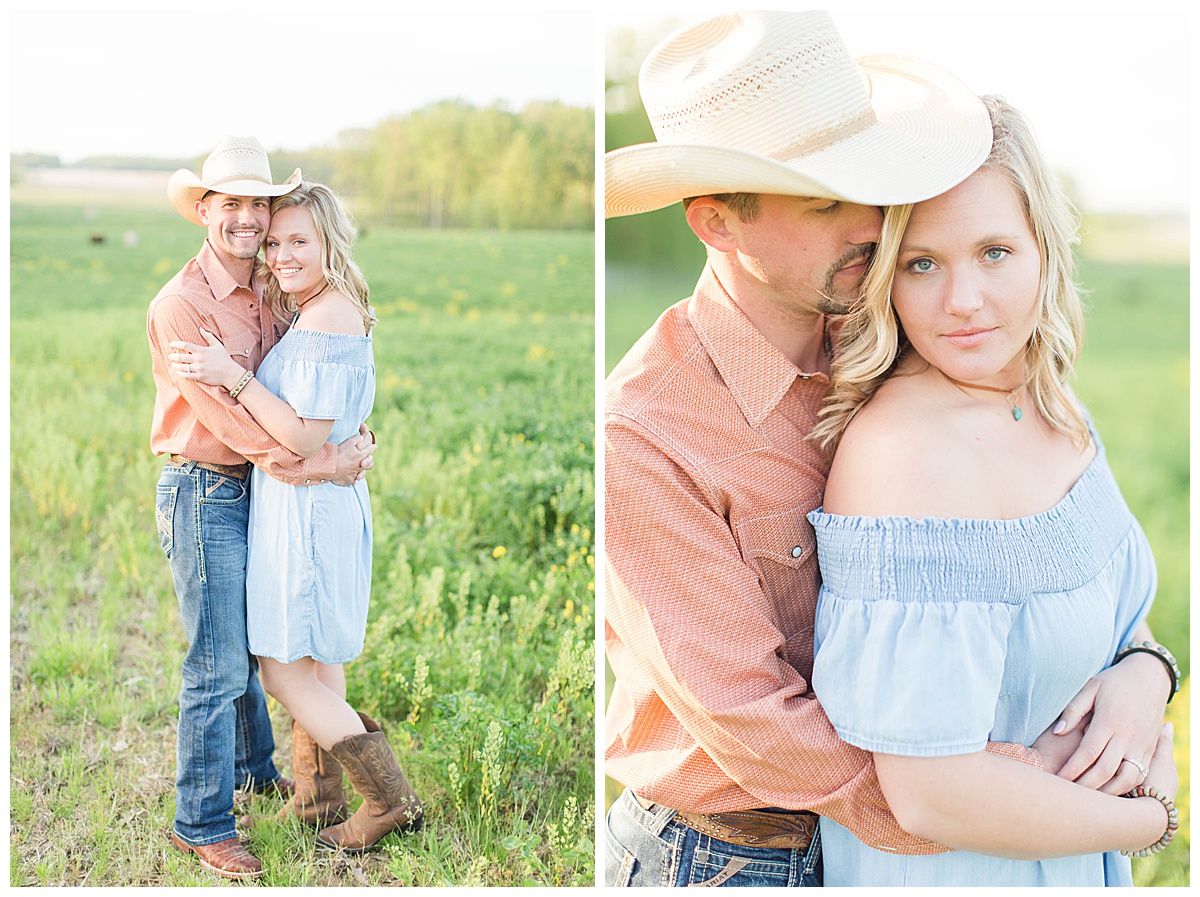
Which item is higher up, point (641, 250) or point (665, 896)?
point (641, 250)

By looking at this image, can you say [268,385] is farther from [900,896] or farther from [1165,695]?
[1165,695]

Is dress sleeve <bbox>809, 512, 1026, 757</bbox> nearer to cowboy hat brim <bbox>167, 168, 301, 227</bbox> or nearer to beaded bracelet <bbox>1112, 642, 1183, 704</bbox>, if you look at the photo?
beaded bracelet <bbox>1112, 642, 1183, 704</bbox>

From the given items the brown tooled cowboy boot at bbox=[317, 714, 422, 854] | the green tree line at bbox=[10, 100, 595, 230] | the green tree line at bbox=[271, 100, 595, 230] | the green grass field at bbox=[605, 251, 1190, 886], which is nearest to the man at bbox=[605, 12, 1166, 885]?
the brown tooled cowboy boot at bbox=[317, 714, 422, 854]

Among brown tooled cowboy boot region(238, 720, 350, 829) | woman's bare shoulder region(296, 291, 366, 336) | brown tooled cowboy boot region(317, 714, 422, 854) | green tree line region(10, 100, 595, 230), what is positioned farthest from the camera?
green tree line region(10, 100, 595, 230)

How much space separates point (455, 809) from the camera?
2.59 metres

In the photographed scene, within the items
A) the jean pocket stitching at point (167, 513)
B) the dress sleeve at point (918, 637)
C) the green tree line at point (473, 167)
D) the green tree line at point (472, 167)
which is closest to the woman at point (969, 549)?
the dress sleeve at point (918, 637)

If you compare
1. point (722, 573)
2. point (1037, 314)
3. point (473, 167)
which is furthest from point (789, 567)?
point (473, 167)

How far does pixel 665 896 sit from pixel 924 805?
1.60 ft

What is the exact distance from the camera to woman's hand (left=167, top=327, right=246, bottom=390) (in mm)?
2074

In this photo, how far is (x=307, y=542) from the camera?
7.39ft

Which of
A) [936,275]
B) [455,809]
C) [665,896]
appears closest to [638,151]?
[936,275]

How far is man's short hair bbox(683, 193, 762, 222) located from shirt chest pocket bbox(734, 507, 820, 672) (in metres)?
0.49

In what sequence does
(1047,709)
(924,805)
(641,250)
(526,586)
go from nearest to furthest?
1. (924,805)
2. (1047,709)
3. (526,586)
4. (641,250)

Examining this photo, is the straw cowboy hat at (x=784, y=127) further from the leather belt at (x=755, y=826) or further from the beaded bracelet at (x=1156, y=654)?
the leather belt at (x=755, y=826)
